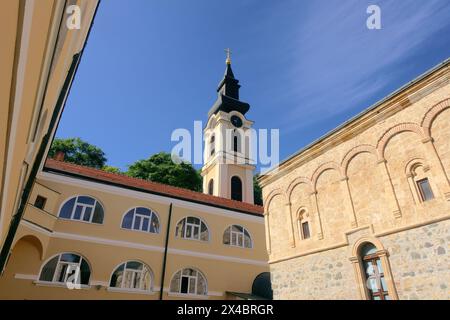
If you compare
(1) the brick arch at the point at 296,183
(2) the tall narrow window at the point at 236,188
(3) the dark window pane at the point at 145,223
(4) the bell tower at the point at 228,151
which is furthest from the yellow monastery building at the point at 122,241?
(4) the bell tower at the point at 228,151

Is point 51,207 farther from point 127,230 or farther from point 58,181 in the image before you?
point 127,230

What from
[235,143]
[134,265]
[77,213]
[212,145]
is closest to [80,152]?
[212,145]

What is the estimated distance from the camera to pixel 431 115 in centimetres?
909

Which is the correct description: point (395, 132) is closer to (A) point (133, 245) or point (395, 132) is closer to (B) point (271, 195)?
(B) point (271, 195)

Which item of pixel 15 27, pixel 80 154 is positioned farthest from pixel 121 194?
pixel 80 154

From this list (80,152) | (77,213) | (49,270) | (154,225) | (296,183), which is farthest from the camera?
(80,152)

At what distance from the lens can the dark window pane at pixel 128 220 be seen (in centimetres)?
1753

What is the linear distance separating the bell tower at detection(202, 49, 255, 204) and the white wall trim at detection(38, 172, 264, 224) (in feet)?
38.1

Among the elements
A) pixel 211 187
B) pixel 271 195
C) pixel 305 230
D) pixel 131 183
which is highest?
pixel 211 187

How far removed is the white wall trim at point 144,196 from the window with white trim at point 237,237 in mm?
847

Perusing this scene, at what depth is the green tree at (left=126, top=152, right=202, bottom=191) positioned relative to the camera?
35.4 m

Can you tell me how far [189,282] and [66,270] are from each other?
691cm

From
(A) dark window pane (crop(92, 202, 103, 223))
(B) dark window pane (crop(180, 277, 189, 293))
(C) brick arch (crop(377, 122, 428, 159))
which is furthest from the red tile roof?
(C) brick arch (crop(377, 122, 428, 159))

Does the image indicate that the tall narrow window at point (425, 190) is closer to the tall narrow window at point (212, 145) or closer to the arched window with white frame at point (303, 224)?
the arched window with white frame at point (303, 224)
